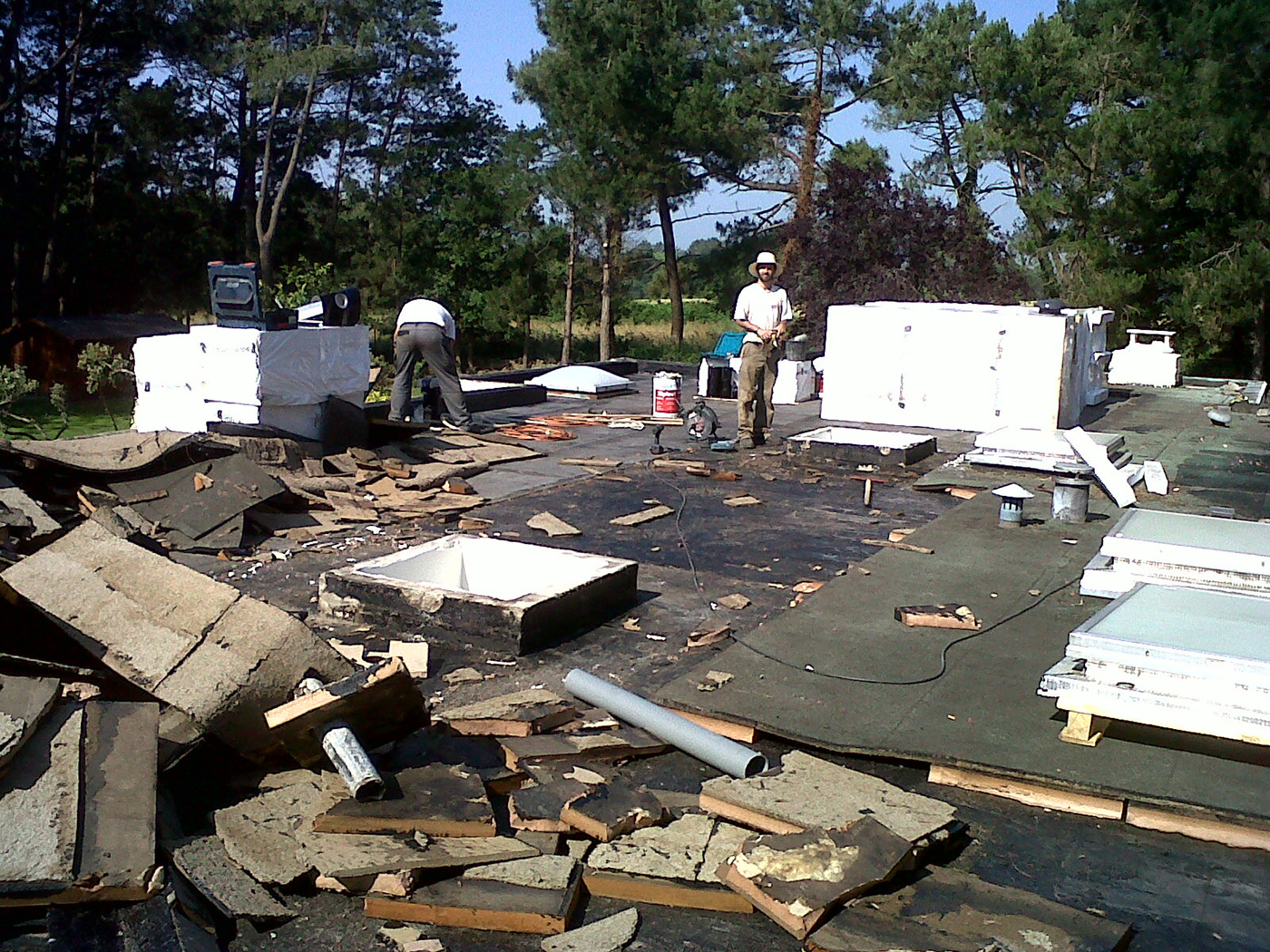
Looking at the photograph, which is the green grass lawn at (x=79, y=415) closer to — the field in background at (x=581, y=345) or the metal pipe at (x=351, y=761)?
the field in background at (x=581, y=345)

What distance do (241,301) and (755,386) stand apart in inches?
200

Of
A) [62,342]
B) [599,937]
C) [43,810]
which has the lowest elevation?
[599,937]

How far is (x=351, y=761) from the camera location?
11.6 ft

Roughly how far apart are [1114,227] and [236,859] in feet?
78.7

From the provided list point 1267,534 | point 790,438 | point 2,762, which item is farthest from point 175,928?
point 790,438

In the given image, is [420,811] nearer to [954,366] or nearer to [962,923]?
[962,923]

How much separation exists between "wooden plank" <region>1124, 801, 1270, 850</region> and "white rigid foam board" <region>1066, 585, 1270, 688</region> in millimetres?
502

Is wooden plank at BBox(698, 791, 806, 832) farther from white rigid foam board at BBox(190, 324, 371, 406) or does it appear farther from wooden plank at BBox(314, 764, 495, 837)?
white rigid foam board at BBox(190, 324, 371, 406)

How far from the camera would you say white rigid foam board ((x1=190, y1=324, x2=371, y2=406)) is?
30.2 feet

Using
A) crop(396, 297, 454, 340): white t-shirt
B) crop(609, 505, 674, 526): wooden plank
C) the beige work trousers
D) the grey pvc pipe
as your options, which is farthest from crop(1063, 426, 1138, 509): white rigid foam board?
crop(396, 297, 454, 340): white t-shirt

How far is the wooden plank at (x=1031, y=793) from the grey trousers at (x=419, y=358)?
8.84m

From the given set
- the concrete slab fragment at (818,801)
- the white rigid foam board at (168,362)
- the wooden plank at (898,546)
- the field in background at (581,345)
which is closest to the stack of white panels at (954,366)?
the wooden plank at (898,546)

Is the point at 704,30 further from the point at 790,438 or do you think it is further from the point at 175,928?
the point at 175,928

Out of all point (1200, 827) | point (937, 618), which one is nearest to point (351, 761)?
point (1200, 827)
